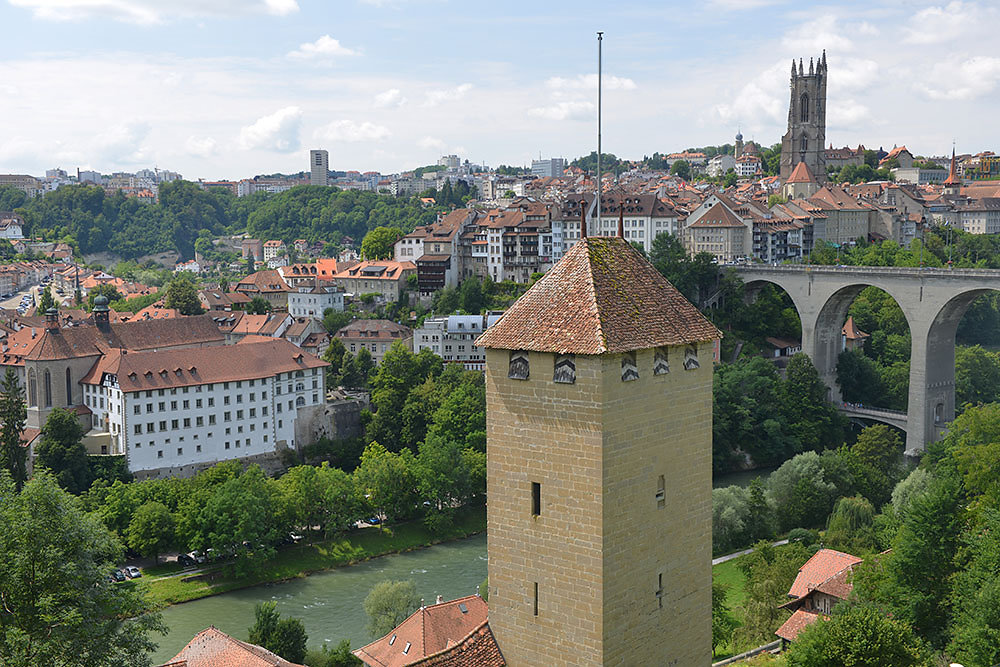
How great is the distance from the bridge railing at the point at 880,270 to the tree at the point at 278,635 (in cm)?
3909

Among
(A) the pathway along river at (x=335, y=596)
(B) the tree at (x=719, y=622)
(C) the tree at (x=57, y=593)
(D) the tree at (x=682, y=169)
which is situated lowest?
(A) the pathway along river at (x=335, y=596)

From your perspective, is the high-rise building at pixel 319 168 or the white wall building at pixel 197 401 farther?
the high-rise building at pixel 319 168

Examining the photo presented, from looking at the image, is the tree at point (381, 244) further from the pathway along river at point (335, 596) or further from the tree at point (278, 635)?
the tree at point (278, 635)

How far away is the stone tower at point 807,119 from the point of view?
322 feet

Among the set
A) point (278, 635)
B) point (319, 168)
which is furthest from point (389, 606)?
point (319, 168)

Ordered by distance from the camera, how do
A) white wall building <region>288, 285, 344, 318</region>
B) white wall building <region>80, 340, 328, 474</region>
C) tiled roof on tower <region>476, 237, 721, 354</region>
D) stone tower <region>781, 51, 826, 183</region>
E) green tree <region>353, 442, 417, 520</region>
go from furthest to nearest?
→ stone tower <region>781, 51, 826, 183</region> → white wall building <region>288, 285, 344, 318</region> → white wall building <region>80, 340, 328, 474</region> → green tree <region>353, 442, 417, 520</region> → tiled roof on tower <region>476, 237, 721, 354</region>

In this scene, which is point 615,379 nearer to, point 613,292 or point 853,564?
point 613,292

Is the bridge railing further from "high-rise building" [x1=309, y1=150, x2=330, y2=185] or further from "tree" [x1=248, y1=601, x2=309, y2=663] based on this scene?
"high-rise building" [x1=309, y1=150, x2=330, y2=185]

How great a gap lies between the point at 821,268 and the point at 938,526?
41.1m

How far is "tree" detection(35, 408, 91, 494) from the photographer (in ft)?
146

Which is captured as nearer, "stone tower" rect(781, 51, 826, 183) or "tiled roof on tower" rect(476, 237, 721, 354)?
"tiled roof on tower" rect(476, 237, 721, 354)

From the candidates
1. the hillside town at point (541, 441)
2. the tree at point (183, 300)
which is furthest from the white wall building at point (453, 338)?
the tree at point (183, 300)

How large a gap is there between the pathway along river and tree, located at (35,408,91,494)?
11.3 m

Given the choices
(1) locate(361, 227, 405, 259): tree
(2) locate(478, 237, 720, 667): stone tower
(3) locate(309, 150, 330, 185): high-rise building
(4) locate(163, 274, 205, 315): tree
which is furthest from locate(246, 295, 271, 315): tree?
(3) locate(309, 150, 330, 185): high-rise building
